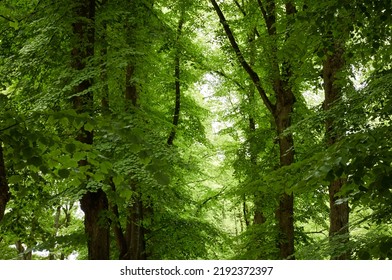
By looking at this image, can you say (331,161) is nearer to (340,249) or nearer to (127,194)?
(127,194)

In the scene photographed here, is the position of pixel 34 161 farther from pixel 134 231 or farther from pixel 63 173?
pixel 134 231

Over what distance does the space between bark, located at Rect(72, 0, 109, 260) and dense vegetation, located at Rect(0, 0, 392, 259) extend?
0.02m

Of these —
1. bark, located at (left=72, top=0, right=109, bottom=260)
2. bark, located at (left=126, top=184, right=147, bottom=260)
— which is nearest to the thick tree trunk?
bark, located at (left=72, top=0, right=109, bottom=260)

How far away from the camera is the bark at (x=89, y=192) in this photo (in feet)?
27.1

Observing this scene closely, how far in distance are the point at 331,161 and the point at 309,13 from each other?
81.0 inches

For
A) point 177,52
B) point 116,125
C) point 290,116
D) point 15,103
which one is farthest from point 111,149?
point 116,125

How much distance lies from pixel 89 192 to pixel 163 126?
5.00 meters

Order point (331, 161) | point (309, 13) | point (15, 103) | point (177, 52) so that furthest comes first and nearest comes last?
point (177, 52)
point (15, 103)
point (309, 13)
point (331, 161)

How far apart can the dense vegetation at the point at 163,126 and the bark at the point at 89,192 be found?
22 mm

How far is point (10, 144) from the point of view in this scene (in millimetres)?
3143

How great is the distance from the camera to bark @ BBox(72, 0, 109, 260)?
8.26 metres

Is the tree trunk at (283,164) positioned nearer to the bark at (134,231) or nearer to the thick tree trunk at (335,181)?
the thick tree trunk at (335,181)

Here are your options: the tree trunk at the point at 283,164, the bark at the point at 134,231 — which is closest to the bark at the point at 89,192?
the bark at the point at 134,231

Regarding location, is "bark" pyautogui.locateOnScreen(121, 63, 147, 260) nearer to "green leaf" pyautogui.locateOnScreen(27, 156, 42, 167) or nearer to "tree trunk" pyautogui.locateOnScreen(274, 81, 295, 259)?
"tree trunk" pyautogui.locateOnScreen(274, 81, 295, 259)
